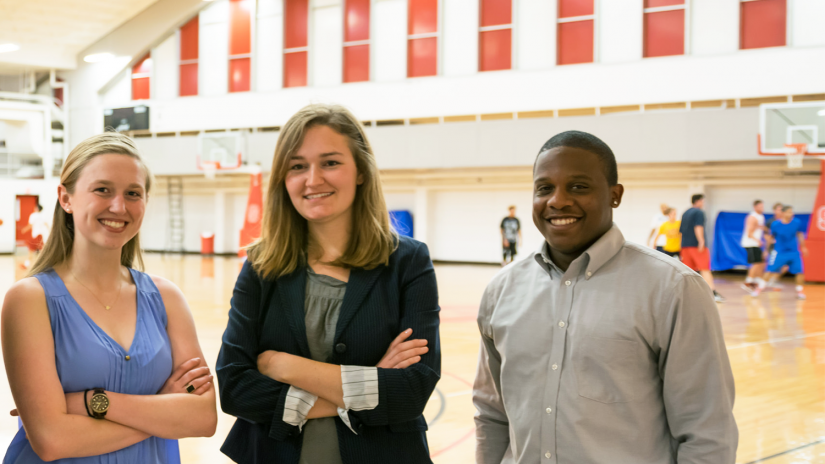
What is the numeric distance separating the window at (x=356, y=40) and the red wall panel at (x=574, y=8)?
6.24 m

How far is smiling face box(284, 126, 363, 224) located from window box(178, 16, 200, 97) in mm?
23999

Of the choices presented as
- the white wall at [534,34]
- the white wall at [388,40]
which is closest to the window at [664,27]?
the white wall at [534,34]

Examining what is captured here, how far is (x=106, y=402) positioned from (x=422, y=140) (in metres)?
18.7

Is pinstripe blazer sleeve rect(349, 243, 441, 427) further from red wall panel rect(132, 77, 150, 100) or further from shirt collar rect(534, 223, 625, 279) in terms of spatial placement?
red wall panel rect(132, 77, 150, 100)

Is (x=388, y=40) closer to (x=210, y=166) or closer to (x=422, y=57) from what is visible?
(x=422, y=57)

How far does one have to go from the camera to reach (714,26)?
17266 millimetres

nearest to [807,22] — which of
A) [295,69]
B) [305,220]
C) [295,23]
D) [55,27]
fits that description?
[295,69]

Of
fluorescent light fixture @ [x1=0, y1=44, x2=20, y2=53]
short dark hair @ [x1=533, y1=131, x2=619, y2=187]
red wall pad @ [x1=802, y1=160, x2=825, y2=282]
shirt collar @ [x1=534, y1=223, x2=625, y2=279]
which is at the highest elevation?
fluorescent light fixture @ [x1=0, y1=44, x2=20, y2=53]

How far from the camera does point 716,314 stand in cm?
176

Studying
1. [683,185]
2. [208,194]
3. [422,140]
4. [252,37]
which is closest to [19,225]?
[208,194]

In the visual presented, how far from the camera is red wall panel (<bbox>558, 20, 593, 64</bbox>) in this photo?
1866 centimetres

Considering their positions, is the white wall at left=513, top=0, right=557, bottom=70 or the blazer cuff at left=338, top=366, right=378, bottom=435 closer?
the blazer cuff at left=338, top=366, right=378, bottom=435

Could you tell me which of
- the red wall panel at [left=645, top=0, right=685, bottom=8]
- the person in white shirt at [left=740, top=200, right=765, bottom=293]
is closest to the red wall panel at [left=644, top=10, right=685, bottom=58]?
the red wall panel at [left=645, top=0, right=685, bottom=8]

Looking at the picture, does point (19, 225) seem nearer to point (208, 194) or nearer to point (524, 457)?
point (208, 194)
